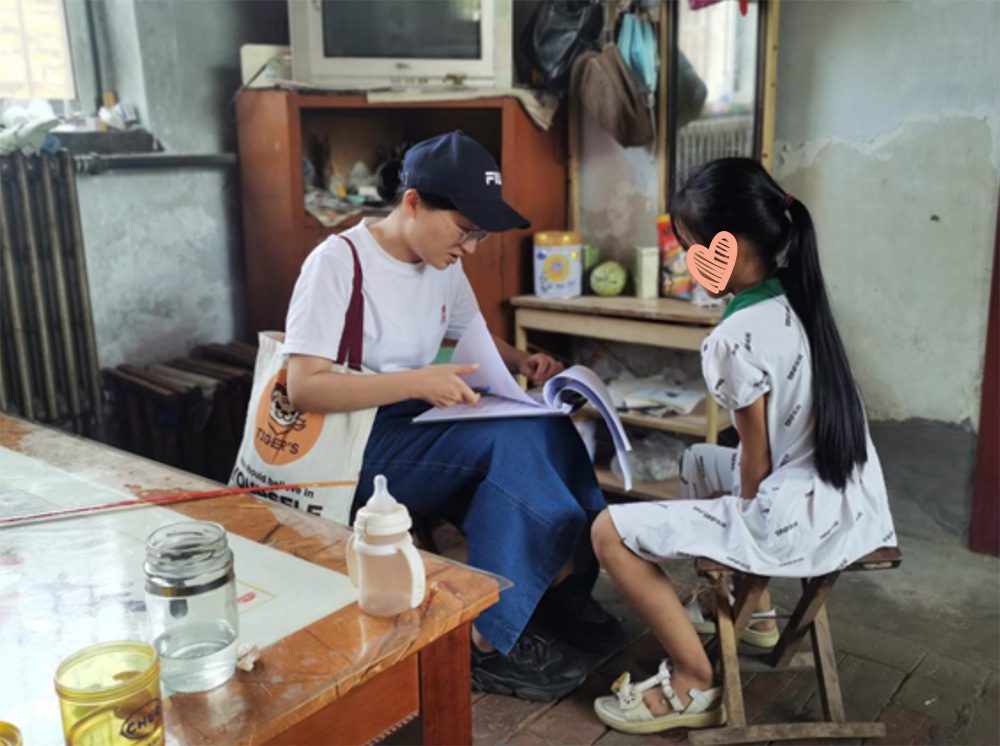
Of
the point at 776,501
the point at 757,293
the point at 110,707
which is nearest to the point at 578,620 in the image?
the point at 776,501

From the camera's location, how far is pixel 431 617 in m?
1.08

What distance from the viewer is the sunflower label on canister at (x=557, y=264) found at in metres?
3.21

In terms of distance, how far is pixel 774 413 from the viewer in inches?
69.4

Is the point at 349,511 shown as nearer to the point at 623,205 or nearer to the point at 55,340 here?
the point at 55,340

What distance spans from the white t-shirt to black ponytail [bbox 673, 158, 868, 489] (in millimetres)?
637

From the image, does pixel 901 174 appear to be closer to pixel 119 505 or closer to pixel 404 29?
pixel 404 29

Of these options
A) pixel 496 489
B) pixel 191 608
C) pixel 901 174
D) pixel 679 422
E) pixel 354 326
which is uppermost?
pixel 901 174

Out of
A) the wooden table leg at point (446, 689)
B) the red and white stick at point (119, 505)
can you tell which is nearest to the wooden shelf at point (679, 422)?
the red and white stick at point (119, 505)

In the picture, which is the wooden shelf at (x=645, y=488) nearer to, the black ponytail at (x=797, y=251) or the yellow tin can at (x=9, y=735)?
the black ponytail at (x=797, y=251)

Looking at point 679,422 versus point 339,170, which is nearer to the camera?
point 679,422

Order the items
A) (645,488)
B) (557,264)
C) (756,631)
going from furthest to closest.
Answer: (557,264) → (645,488) → (756,631)

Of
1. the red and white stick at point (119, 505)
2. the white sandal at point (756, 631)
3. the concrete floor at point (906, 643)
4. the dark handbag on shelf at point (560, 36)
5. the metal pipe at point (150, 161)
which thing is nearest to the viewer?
the red and white stick at point (119, 505)

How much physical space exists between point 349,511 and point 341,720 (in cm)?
85

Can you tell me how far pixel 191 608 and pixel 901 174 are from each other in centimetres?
244
